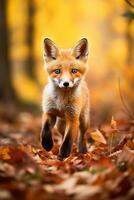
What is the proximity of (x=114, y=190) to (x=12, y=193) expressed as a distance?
736 millimetres

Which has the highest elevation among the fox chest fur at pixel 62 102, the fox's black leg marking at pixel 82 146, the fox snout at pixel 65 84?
the fox snout at pixel 65 84

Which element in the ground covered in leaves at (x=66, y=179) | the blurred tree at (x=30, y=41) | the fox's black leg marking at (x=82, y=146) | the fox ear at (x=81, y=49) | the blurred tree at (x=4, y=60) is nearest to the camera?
the ground covered in leaves at (x=66, y=179)

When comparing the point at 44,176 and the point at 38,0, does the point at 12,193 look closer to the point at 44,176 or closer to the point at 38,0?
the point at 44,176

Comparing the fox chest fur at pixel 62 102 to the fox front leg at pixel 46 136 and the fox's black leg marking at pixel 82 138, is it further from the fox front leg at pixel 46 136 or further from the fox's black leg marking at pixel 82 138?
the fox's black leg marking at pixel 82 138

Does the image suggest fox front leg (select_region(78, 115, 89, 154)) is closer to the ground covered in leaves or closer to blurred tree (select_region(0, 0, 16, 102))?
the ground covered in leaves

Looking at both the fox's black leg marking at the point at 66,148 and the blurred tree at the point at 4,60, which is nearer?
the fox's black leg marking at the point at 66,148

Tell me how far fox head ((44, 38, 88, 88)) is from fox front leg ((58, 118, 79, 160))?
1.63 feet

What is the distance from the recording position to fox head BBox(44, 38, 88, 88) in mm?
6816

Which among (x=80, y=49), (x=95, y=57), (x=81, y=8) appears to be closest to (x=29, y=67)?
(x=81, y=8)

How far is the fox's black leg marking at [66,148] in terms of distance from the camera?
261 inches

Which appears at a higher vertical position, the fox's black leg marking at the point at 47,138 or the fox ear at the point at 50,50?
the fox ear at the point at 50,50

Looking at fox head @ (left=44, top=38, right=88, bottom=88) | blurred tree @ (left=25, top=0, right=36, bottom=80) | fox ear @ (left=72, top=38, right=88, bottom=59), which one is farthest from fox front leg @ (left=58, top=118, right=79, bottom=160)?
blurred tree @ (left=25, top=0, right=36, bottom=80)

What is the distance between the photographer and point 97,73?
4441 centimetres

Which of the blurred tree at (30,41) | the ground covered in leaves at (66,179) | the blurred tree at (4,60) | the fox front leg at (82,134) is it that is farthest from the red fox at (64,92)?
the blurred tree at (30,41)
